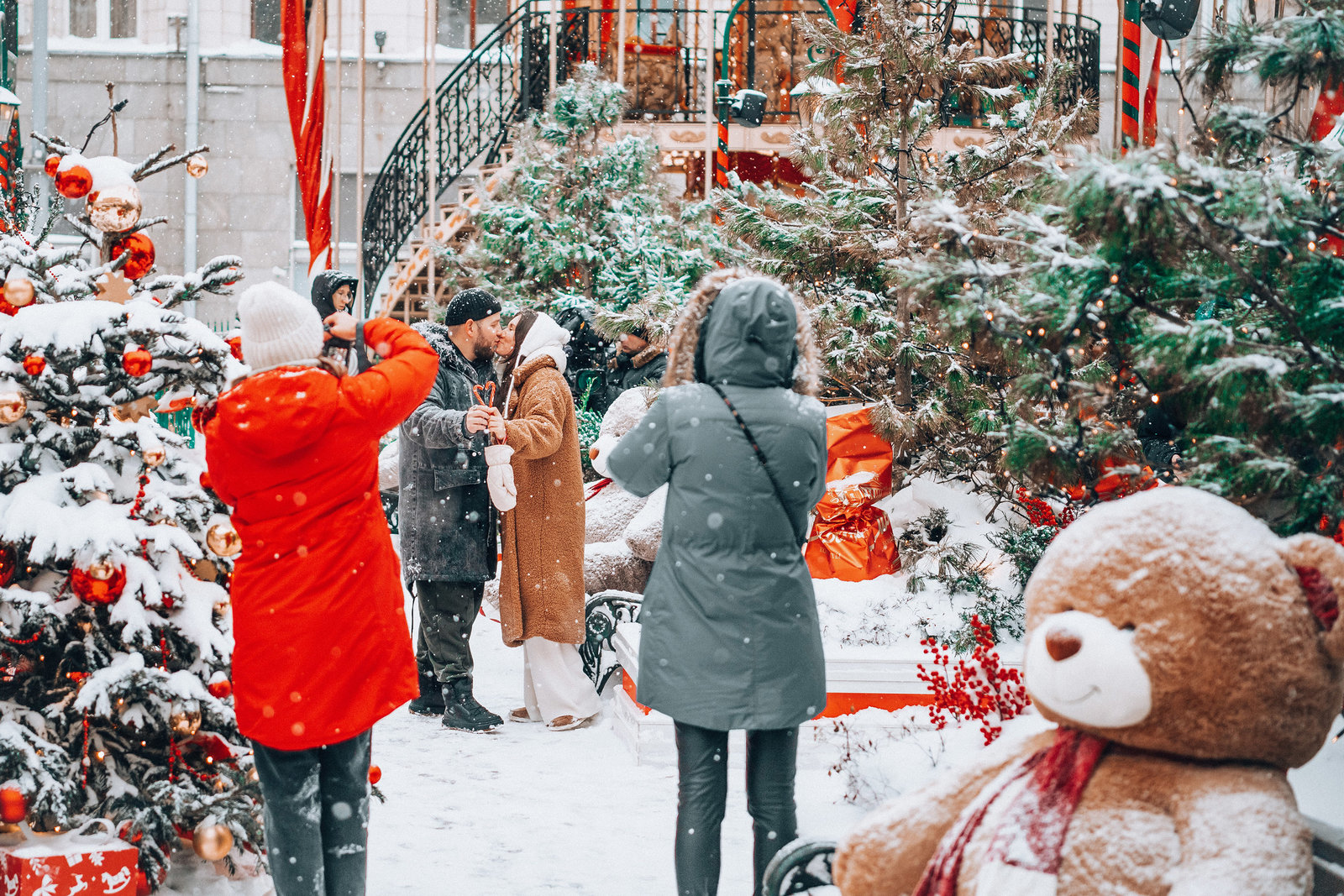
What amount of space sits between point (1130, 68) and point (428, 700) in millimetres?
5314

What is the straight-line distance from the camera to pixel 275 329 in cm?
297

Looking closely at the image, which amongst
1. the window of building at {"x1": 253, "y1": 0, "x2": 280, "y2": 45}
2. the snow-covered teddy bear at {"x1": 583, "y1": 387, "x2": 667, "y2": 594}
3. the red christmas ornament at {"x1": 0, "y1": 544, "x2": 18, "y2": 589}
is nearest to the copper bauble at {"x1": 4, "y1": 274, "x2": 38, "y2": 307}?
the red christmas ornament at {"x1": 0, "y1": 544, "x2": 18, "y2": 589}

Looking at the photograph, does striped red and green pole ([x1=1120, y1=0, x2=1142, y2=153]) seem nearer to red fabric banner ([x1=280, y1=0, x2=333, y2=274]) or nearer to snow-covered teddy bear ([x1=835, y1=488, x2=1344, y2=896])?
snow-covered teddy bear ([x1=835, y1=488, x2=1344, y2=896])

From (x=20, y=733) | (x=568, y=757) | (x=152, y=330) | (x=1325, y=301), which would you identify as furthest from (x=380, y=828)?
(x=1325, y=301)

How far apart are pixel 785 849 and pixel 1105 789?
949mm

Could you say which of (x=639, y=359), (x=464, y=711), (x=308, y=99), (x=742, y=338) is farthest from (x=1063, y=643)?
(x=308, y=99)

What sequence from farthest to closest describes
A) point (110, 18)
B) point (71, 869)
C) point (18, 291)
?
point (110, 18), point (18, 291), point (71, 869)

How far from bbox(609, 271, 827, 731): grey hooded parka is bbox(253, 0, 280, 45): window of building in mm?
18274

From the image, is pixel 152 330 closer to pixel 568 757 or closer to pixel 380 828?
pixel 380 828

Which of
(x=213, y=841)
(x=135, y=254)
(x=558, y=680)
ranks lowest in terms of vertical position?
(x=558, y=680)

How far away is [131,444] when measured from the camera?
3342 mm

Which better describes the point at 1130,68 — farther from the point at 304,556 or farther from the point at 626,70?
the point at 626,70

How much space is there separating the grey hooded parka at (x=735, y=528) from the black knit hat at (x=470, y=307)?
2.60m

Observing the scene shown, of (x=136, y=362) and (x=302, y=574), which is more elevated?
(x=136, y=362)
